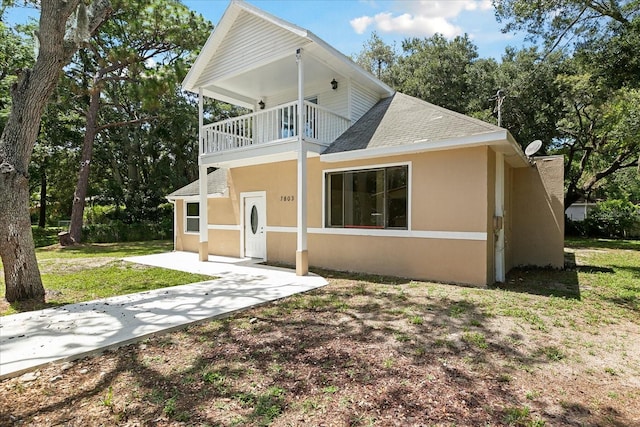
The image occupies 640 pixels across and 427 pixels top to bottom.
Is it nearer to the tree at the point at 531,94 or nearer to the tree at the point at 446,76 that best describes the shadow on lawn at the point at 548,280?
the tree at the point at 531,94

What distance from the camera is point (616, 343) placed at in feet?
14.4

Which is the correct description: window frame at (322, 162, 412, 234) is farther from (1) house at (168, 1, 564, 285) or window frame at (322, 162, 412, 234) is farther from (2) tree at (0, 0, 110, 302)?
(2) tree at (0, 0, 110, 302)

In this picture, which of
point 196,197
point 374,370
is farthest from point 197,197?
point 374,370

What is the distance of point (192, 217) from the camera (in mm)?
14336

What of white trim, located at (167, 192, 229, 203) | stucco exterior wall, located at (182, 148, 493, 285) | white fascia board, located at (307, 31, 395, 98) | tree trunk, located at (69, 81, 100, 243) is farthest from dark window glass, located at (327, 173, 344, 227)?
tree trunk, located at (69, 81, 100, 243)

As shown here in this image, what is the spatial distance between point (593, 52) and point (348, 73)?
33.7 ft

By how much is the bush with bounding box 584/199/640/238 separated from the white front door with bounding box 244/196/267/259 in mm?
20213

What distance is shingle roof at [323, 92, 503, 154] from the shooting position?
7457mm

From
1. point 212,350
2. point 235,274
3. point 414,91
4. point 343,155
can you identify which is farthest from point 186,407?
point 414,91

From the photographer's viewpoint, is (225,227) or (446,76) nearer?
(225,227)

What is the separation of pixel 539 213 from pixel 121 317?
1086 cm

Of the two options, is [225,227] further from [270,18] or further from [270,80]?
[270,18]

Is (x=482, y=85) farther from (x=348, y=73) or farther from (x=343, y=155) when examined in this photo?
(x=343, y=155)

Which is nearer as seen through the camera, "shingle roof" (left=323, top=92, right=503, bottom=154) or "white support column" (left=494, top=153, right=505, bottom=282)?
"shingle roof" (left=323, top=92, right=503, bottom=154)
